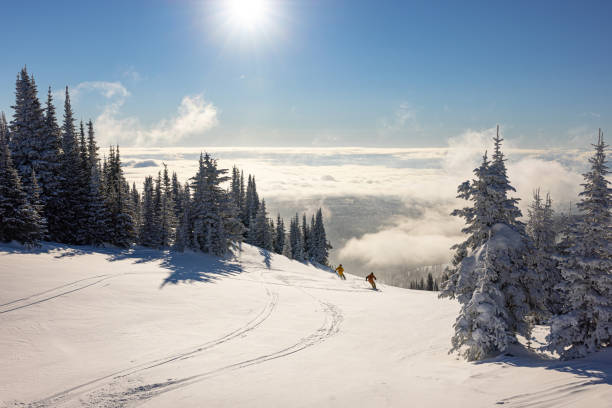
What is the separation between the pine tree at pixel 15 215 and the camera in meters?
21.4

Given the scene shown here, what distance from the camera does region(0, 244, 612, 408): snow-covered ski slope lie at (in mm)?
7824

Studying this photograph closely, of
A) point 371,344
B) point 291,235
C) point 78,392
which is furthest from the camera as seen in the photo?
point 291,235

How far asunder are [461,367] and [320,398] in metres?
5.03

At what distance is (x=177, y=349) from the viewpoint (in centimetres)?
1130

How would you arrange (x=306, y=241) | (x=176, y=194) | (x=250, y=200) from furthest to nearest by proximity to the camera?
(x=250, y=200) < (x=306, y=241) < (x=176, y=194)

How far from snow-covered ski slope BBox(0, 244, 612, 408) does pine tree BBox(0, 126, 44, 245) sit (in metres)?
2.88

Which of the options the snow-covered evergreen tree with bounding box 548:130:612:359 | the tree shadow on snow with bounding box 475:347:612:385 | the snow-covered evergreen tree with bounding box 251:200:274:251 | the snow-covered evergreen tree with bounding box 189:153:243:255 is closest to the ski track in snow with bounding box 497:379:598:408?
the tree shadow on snow with bounding box 475:347:612:385

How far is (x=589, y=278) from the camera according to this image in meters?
10.3

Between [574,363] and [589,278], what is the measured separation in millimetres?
2861

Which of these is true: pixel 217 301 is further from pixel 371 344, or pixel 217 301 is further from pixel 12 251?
pixel 12 251

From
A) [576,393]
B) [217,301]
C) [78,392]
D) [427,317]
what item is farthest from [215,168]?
[576,393]

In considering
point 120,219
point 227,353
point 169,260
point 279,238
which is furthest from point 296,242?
point 227,353

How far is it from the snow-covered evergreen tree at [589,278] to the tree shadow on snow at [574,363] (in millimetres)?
467

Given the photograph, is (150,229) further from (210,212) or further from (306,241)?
(306,241)
